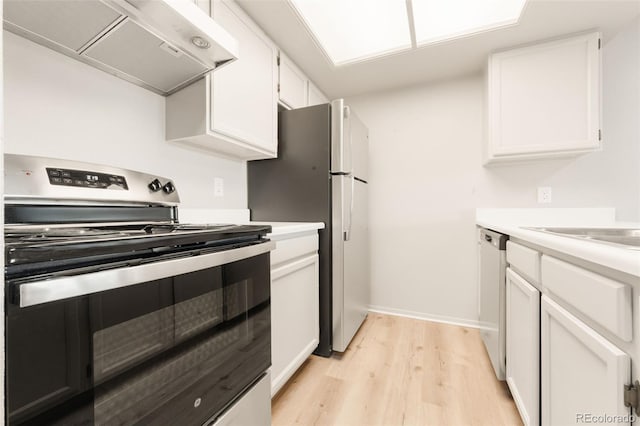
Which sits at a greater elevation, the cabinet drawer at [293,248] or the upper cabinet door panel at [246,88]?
the upper cabinet door panel at [246,88]

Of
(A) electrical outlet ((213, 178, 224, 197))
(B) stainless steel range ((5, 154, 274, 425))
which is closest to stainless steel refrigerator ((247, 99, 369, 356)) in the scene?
(A) electrical outlet ((213, 178, 224, 197))

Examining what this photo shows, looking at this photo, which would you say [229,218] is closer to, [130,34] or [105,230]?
[105,230]

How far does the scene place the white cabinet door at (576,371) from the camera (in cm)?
60

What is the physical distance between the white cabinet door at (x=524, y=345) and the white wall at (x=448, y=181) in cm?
105

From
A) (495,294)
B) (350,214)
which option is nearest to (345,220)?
(350,214)

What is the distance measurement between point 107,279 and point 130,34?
868 mm

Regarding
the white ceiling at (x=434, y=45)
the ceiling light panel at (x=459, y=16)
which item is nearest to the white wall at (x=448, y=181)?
the white ceiling at (x=434, y=45)

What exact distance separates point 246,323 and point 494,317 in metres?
1.31

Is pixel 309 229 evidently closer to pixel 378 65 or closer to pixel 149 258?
pixel 149 258

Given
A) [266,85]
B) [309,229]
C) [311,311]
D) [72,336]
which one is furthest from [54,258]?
[266,85]

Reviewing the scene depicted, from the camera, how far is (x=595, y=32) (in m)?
1.70

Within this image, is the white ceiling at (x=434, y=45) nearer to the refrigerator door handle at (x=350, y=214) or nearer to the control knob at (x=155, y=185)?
the refrigerator door handle at (x=350, y=214)

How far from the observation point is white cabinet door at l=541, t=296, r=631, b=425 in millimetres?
599

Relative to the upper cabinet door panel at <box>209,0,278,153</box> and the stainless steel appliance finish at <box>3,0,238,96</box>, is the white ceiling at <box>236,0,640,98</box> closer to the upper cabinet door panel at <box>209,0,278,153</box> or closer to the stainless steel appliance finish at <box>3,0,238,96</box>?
the upper cabinet door panel at <box>209,0,278,153</box>
